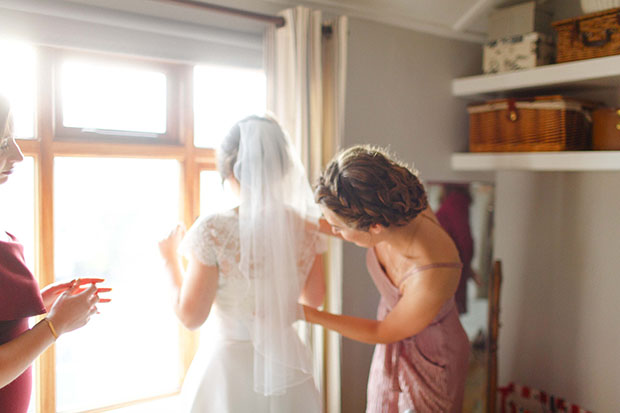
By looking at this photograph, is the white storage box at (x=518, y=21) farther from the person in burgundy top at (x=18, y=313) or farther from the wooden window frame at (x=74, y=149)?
the person in burgundy top at (x=18, y=313)

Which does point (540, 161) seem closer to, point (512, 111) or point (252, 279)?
point (512, 111)

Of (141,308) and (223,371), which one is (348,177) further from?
(141,308)

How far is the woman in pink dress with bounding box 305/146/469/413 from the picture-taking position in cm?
142

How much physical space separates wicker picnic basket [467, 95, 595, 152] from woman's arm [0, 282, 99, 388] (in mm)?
1722

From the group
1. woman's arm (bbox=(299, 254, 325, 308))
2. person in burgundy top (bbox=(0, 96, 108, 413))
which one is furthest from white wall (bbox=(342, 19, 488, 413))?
person in burgundy top (bbox=(0, 96, 108, 413))

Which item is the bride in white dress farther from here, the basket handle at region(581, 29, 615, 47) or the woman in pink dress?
the basket handle at region(581, 29, 615, 47)

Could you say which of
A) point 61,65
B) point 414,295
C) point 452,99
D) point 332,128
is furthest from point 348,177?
point 452,99

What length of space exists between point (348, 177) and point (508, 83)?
3.72ft

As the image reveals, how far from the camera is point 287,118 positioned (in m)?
1.79

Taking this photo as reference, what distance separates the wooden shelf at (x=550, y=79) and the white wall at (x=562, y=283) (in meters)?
0.43

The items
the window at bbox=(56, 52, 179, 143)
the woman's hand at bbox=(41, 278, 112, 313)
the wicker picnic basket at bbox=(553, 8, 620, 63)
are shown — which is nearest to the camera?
the woman's hand at bbox=(41, 278, 112, 313)

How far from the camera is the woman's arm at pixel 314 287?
1676mm

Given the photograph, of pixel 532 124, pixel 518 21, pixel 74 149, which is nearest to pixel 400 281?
pixel 532 124

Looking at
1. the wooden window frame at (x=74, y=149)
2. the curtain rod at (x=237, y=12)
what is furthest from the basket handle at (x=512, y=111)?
the wooden window frame at (x=74, y=149)
